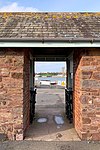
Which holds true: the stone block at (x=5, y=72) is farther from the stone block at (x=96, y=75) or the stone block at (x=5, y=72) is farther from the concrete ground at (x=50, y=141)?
the stone block at (x=96, y=75)

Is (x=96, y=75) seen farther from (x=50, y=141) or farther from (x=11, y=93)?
(x=11, y=93)

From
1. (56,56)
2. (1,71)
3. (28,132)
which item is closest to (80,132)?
(28,132)

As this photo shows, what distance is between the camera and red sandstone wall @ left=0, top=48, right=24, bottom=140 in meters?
7.16

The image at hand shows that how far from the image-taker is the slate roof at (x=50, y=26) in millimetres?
7193

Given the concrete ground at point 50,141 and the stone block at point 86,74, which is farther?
the stone block at point 86,74

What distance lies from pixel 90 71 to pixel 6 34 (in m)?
2.91

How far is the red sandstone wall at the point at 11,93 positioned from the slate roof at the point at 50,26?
657 millimetres

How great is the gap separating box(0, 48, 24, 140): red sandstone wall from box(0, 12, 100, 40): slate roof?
66cm

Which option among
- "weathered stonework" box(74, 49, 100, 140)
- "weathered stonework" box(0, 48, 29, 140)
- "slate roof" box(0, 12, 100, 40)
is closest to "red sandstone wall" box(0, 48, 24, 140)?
"weathered stonework" box(0, 48, 29, 140)

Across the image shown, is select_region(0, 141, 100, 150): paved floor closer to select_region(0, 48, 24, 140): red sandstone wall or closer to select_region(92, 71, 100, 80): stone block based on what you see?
select_region(0, 48, 24, 140): red sandstone wall

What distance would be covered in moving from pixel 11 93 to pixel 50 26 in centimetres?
277

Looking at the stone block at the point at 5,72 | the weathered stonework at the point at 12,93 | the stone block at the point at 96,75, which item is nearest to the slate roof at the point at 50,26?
the weathered stonework at the point at 12,93

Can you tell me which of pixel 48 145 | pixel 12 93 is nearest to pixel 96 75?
pixel 48 145

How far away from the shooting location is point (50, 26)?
8.10 meters
